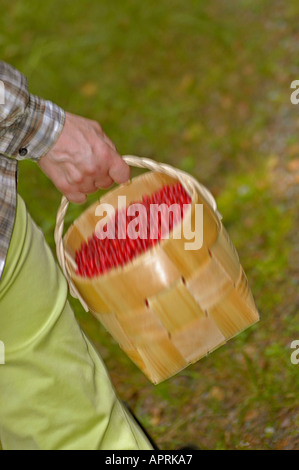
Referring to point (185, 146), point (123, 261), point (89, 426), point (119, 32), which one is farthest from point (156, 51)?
point (89, 426)

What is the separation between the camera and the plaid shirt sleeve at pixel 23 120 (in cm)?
135

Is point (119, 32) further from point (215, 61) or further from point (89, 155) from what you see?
point (89, 155)

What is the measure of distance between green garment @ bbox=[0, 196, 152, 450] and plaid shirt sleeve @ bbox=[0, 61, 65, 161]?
13 cm

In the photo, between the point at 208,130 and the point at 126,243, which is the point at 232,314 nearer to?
the point at 126,243

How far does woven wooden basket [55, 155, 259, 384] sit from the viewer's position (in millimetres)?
1583

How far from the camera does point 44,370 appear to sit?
1528mm

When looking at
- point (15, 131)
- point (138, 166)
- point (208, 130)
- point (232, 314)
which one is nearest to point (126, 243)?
point (138, 166)

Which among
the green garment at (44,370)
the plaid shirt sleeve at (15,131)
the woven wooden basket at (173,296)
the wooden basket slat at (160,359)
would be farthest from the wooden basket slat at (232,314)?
the plaid shirt sleeve at (15,131)

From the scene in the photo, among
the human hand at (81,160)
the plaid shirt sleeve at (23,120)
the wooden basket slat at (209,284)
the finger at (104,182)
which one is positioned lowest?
the wooden basket slat at (209,284)

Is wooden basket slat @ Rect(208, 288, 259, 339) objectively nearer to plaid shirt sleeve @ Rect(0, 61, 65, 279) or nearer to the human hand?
the human hand

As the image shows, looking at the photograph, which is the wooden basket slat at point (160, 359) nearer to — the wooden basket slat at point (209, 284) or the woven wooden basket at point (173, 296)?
the woven wooden basket at point (173, 296)

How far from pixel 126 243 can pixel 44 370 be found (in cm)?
35

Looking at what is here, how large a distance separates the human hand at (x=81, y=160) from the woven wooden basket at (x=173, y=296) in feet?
0.61
